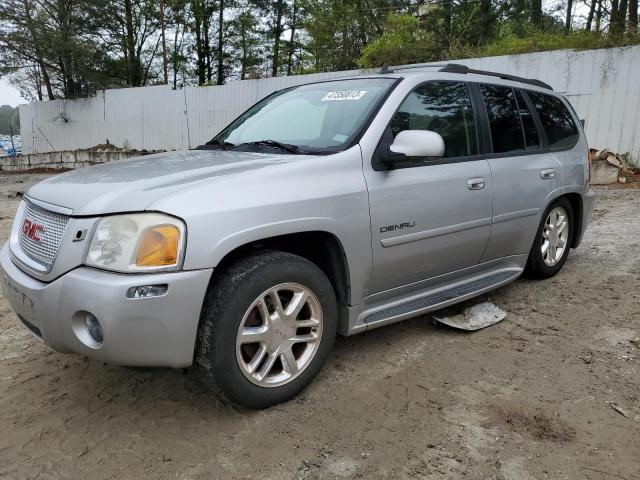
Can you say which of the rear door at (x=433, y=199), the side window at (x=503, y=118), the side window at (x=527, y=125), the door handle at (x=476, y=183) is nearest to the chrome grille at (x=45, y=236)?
the rear door at (x=433, y=199)

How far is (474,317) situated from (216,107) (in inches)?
526

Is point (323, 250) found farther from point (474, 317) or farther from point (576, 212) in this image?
point (576, 212)

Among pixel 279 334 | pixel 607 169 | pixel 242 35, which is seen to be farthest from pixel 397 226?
pixel 242 35

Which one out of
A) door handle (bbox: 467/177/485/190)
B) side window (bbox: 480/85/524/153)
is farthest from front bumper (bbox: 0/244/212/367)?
side window (bbox: 480/85/524/153)

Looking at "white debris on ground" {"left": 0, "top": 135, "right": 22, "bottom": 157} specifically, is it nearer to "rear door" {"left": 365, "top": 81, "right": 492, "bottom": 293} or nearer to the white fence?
the white fence

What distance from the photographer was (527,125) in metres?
4.05

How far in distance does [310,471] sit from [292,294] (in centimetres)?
84

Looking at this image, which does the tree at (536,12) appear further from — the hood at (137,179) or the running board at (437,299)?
the hood at (137,179)

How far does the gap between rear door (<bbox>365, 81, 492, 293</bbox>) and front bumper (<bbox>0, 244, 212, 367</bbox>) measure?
1112 mm

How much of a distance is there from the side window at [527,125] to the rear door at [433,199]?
697mm

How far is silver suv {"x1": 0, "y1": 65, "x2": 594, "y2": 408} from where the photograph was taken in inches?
85.3

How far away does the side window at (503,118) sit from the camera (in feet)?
12.1

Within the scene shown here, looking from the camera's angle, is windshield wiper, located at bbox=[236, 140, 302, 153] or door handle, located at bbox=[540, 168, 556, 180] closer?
windshield wiper, located at bbox=[236, 140, 302, 153]

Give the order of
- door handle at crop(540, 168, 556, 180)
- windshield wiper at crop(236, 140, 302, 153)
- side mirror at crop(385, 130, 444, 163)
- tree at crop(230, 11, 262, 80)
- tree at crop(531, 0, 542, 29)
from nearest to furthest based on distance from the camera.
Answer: side mirror at crop(385, 130, 444, 163)
windshield wiper at crop(236, 140, 302, 153)
door handle at crop(540, 168, 556, 180)
tree at crop(531, 0, 542, 29)
tree at crop(230, 11, 262, 80)
